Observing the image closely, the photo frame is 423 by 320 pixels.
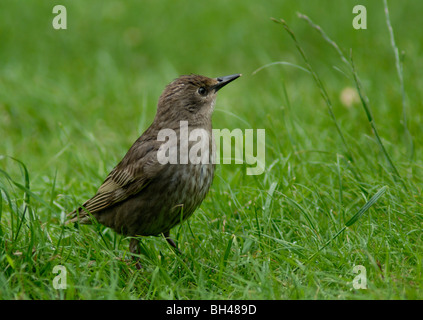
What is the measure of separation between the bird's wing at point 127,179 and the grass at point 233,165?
194mm

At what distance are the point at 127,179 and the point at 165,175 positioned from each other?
39 cm

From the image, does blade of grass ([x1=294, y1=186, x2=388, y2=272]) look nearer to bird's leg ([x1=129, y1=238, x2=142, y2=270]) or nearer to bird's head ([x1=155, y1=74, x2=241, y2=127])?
bird's leg ([x1=129, y1=238, x2=142, y2=270])

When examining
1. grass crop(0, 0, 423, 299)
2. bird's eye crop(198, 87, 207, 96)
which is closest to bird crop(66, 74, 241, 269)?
bird's eye crop(198, 87, 207, 96)

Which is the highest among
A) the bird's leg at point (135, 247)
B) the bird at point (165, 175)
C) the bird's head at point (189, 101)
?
the bird's head at point (189, 101)

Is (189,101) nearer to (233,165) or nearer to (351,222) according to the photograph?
(233,165)

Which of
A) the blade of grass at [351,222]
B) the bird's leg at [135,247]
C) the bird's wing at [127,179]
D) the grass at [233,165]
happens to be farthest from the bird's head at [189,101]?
the blade of grass at [351,222]

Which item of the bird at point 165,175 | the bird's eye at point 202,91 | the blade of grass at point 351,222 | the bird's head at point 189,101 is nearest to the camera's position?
the blade of grass at point 351,222

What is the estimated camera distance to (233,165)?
5578 mm

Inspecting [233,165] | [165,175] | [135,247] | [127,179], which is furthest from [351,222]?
[233,165]

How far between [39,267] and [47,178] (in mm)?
1998

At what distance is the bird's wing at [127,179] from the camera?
14.3 ft

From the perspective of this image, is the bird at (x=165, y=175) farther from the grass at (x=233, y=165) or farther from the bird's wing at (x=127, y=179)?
the grass at (x=233, y=165)

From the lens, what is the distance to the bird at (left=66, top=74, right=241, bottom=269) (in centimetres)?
425
